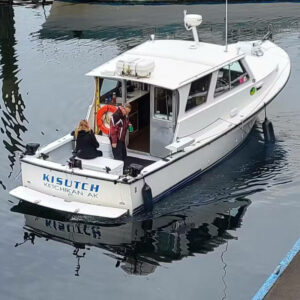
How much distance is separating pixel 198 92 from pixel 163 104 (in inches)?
32.3

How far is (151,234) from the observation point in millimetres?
11719

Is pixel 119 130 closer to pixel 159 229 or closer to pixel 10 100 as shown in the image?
pixel 159 229

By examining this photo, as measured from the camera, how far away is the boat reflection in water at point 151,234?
1105cm

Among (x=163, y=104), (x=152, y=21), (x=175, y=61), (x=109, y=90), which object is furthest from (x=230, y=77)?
(x=152, y=21)

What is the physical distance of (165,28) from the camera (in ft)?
89.8

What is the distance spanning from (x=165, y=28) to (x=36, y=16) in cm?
675

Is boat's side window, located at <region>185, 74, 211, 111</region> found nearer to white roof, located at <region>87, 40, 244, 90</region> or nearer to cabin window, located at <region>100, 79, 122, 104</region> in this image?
white roof, located at <region>87, 40, 244, 90</region>

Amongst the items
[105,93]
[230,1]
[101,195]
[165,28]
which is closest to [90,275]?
[101,195]

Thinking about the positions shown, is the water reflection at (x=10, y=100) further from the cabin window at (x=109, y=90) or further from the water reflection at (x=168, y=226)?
the water reflection at (x=168, y=226)

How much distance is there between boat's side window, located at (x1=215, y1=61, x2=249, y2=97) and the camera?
13844 mm

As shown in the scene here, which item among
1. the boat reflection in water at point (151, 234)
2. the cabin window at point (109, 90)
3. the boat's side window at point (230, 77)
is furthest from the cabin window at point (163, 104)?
the boat reflection in water at point (151, 234)

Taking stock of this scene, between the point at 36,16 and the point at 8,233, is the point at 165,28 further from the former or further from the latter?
the point at 8,233

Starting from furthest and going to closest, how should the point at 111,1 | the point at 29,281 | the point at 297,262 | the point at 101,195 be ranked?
the point at 111,1 → the point at 101,195 → the point at 29,281 → the point at 297,262

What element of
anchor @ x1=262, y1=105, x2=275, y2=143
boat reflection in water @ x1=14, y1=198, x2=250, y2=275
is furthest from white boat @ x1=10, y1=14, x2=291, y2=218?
anchor @ x1=262, y1=105, x2=275, y2=143
